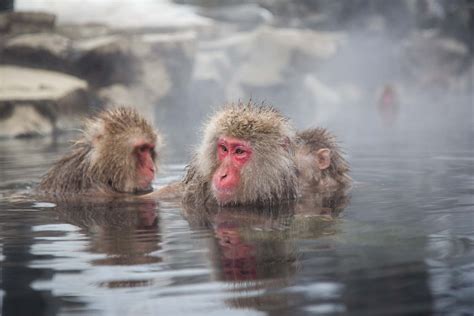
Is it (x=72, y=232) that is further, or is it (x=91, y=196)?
(x=91, y=196)

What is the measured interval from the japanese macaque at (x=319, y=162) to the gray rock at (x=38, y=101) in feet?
27.5

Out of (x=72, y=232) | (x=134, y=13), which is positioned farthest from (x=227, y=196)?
(x=134, y=13)

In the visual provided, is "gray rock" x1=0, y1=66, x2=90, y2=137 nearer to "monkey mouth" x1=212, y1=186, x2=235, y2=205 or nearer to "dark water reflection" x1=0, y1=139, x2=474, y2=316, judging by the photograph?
"dark water reflection" x1=0, y1=139, x2=474, y2=316

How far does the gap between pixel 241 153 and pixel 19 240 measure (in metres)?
1.62

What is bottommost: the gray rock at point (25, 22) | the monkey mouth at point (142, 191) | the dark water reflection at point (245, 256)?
the dark water reflection at point (245, 256)

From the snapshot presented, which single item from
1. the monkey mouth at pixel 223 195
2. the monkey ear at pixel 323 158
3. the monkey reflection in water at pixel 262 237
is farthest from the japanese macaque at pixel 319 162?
the monkey mouth at pixel 223 195

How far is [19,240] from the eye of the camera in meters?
4.34

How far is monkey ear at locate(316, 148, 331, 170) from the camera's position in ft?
21.4

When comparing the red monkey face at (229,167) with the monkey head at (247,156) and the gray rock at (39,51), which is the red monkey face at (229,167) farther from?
the gray rock at (39,51)

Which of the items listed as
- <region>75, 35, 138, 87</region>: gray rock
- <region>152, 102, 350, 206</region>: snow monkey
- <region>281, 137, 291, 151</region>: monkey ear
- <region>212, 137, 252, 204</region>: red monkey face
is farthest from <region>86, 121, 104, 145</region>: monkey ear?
<region>75, 35, 138, 87</region>: gray rock

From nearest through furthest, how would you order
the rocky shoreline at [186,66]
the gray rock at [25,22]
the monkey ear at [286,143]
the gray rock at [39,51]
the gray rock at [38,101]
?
the monkey ear at [286,143]
the gray rock at [38,101]
the rocky shoreline at [186,66]
the gray rock at [39,51]
the gray rock at [25,22]

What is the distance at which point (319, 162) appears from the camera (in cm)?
659

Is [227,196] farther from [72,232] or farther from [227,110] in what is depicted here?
[72,232]

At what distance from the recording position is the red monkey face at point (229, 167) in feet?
17.4
